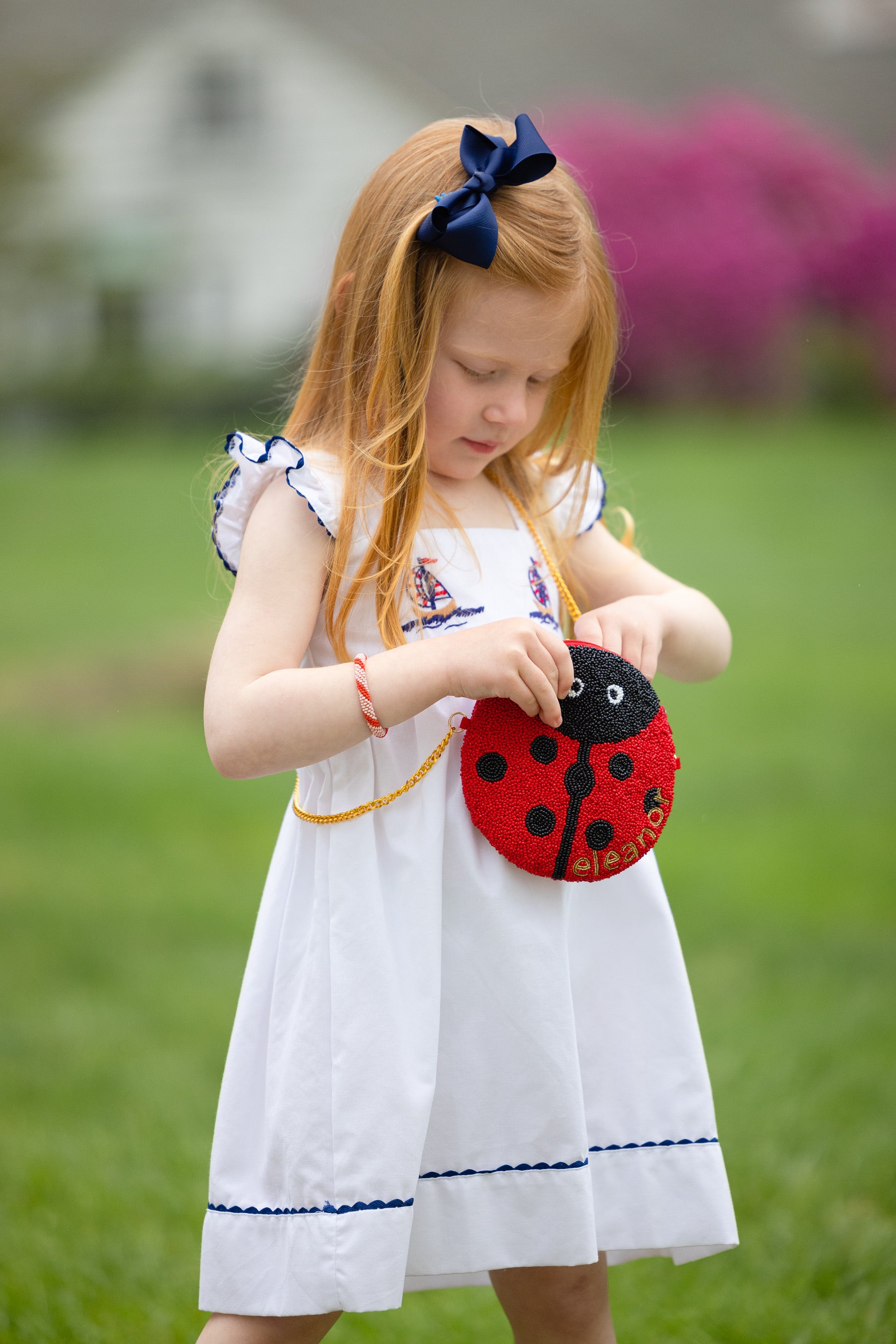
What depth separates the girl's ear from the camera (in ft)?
4.54

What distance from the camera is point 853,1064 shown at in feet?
9.47

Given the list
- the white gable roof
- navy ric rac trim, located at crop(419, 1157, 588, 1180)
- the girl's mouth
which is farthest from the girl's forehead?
the white gable roof

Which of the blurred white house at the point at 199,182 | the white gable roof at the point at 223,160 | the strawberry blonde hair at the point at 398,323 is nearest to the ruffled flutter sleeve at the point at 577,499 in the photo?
the strawberry blonde hair at the point at 398,323

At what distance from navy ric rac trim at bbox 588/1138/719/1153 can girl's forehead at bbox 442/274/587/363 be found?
0.85 meters

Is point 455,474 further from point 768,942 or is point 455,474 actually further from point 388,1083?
point 768,942

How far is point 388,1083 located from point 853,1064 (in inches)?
77.5

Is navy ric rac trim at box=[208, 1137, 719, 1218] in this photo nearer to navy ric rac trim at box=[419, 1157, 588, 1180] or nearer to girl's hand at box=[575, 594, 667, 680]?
navy ric rac trim at box=[419, 1157, 588, 1180]

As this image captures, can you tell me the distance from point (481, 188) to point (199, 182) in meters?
16.3

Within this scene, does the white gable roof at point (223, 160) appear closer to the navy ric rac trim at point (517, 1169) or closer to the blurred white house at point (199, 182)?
the blurred white house at point (199, 182)

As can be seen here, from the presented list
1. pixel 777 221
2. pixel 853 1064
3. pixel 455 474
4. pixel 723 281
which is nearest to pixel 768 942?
pixel 853 1064

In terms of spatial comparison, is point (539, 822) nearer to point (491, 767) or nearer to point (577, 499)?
point (491, 767)

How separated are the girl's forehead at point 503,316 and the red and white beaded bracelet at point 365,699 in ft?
1.17

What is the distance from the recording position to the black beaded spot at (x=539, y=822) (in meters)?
1.29

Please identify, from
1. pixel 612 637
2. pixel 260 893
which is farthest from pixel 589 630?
pixel 260 893
